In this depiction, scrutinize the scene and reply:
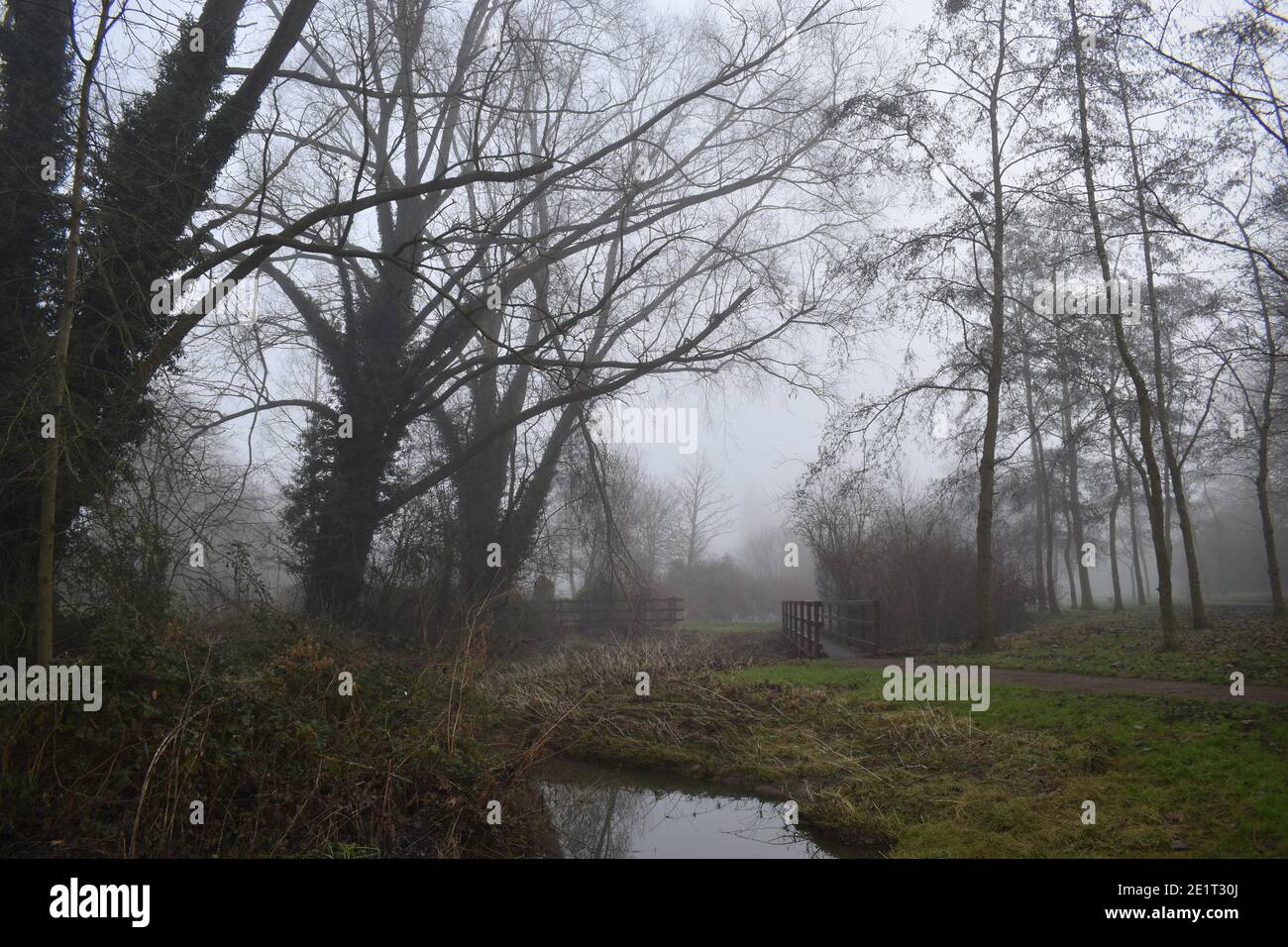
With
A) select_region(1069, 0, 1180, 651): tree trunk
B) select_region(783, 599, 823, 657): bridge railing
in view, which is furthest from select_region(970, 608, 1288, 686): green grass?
select_region(783, 599, 823, 657): bridge railing

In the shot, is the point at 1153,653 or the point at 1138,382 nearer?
the point at 1153,653

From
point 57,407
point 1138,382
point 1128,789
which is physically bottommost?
point 1128,789

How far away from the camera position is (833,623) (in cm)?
2281

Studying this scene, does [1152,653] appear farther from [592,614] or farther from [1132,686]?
[592,614]

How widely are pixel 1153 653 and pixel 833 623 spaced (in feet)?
34.1

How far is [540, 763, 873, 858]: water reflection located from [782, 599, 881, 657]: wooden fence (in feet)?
25.3

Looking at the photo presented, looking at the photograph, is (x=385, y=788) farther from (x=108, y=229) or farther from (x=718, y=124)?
(x=718, y=124)

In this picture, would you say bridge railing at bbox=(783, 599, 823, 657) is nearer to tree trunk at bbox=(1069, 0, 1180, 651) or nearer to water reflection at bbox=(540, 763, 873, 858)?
tree trunk at bbox=(1069, 0, 1180, 651)

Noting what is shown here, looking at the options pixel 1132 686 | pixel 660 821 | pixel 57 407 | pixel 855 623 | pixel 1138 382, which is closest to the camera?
pixel 57 407

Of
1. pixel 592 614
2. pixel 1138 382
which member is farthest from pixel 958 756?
pixel 592 614

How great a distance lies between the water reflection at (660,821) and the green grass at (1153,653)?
18.6 ft

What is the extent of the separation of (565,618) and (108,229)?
1907 cm

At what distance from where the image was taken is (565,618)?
2503cm
